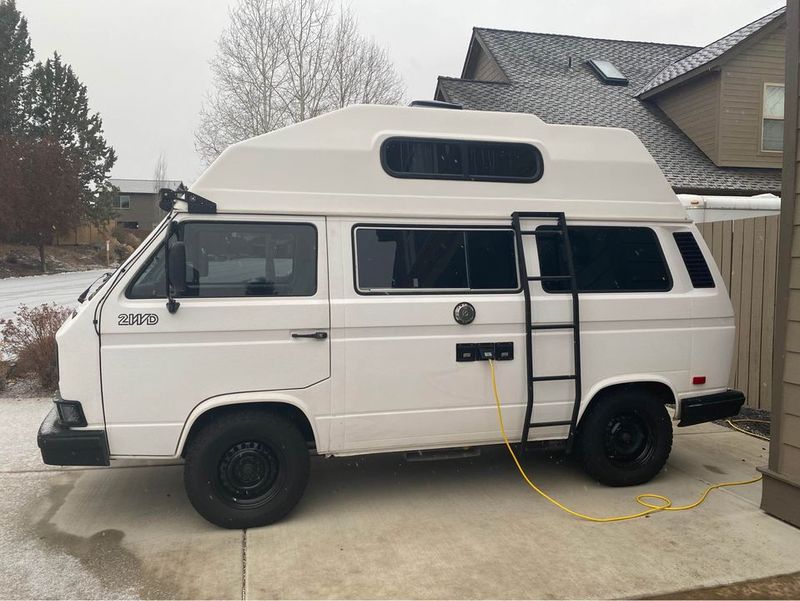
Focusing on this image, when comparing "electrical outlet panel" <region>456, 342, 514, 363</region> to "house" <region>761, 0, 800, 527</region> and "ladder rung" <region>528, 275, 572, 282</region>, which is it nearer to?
"ladder rung" <region>528, 275, 572, 282</region>

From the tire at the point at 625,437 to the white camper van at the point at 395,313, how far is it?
0.02m

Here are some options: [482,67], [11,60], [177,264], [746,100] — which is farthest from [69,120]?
[177,264]

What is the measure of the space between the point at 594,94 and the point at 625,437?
42.9 ft

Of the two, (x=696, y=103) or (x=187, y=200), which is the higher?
(x=696, y=103)

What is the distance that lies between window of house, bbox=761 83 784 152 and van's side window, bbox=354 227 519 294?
12.6m

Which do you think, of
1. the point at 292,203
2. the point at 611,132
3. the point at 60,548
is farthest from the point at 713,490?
the point at 60,548

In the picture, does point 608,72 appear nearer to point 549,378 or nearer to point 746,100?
point 746,100

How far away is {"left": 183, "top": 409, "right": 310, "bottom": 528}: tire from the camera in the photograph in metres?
4.07

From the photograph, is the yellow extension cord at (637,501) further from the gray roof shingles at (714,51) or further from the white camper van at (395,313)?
the gray roof shingles at (714,51)

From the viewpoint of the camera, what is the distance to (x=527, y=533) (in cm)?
418

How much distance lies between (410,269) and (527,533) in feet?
6.43

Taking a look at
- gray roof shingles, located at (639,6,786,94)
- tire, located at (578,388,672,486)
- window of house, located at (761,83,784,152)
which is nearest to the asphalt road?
tire, located at (578,388,672,486)

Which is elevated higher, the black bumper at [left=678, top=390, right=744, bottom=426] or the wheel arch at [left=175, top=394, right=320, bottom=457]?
the wheel arch at [left=175, top=394, right=320, bottom=457]

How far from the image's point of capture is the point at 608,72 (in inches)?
680
